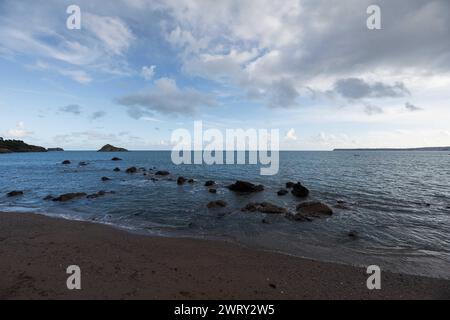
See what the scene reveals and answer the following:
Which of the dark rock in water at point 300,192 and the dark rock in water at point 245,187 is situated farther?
the dark rock in water at point 245,187

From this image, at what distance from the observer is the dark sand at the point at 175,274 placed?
694 cm

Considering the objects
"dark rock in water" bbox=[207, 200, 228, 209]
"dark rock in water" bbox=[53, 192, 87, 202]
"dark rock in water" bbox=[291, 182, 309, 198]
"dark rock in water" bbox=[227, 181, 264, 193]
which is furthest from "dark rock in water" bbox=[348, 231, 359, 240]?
"dark rock in water" bbox=[53, 192, 87, 202]

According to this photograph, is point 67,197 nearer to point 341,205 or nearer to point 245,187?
point 245,187

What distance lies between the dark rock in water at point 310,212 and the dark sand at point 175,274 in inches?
278

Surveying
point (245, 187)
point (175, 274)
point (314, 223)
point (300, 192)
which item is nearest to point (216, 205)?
point (245, 187)

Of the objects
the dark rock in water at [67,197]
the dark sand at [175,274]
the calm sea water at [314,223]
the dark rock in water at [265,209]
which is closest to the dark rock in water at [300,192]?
the calm sea water at [314,223]

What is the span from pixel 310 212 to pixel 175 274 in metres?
13.2

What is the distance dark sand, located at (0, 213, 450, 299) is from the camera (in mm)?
6941

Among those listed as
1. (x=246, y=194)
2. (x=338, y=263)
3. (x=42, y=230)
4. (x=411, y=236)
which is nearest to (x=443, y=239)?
(x=411, y=236)

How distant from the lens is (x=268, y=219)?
54.0ft

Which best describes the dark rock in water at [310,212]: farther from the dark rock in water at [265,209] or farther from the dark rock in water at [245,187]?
the dark rock in water at [245,187]

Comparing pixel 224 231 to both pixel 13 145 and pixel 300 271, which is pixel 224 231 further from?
pixel 13 145

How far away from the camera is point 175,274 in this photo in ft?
26.5

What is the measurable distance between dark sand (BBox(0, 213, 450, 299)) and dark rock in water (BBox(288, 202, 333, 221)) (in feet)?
23.2
